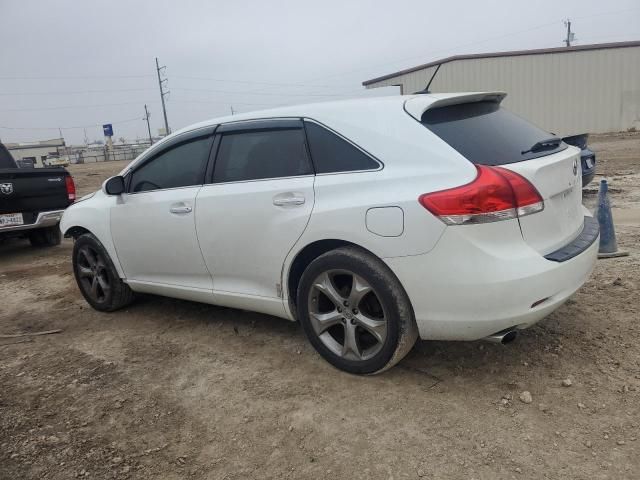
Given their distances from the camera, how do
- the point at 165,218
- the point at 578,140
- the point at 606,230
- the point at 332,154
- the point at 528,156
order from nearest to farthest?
the point at 528,156
the point at 332,154
the point at 165,218
the point at 606,230
the point at 578,140

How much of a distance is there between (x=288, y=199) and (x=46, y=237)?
682 cm

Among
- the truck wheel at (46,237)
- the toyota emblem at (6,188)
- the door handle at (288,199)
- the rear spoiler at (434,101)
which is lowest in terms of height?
the truck wheel at (46,237)

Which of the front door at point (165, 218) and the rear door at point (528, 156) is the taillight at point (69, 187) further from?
the rear door at point (528, 156)

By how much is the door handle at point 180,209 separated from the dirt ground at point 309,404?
38.4 inches

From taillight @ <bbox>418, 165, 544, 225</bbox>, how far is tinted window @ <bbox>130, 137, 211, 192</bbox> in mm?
1867

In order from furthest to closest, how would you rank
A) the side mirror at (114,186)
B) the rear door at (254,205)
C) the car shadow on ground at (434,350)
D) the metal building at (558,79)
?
the metal building at (558,79) → the side mirror at (114,186) → the rear door at (254,205) → the car shadow on ground at (434,350)

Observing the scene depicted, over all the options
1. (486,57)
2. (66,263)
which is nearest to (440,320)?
(66,263)

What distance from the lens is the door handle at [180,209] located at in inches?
152

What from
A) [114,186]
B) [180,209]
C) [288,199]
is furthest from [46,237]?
[288,199]

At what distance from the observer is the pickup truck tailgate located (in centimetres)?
726

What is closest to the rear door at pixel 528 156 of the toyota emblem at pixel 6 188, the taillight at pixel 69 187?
the toyota emblem at pixel 6 188

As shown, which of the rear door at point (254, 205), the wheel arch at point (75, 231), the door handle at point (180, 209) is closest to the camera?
the rear door at point (254, 205)

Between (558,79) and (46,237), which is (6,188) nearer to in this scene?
(46,237)

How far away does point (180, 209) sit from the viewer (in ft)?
12.9
